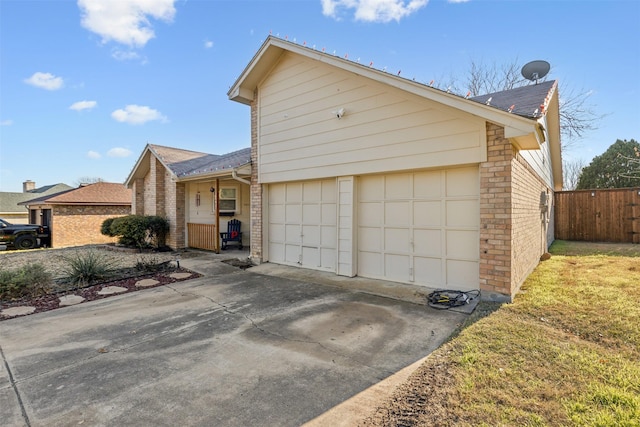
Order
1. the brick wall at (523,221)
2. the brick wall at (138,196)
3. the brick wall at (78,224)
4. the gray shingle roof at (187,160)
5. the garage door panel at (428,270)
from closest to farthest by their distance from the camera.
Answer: the brick wall at (523,221)
the garage door panel at (428,270)
the gray shingle roof at (187,160)
the brick wall at (138,196)
the brick wall at (78,224)

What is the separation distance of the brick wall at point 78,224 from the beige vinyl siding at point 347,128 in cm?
1637

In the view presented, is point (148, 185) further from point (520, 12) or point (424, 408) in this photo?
point (520, 12)

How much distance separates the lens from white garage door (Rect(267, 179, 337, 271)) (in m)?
7.32

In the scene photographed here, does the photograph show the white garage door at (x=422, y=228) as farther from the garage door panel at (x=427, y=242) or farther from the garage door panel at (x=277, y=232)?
the garage door panel at (x=277, y=232)

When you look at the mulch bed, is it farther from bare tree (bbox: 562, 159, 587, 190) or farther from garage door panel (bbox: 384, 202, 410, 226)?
bare tree (bbox: 562, 159, 587, 190)

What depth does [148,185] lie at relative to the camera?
14.0m

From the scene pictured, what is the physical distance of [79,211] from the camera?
19.3 metres

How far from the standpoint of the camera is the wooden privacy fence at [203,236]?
1093 cm

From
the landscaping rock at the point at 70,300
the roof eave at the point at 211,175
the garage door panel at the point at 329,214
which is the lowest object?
the landscaping rock at the point at 70,300

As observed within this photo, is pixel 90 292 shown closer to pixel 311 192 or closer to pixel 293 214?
pixel 293 214

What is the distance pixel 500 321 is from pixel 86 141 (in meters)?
25.9

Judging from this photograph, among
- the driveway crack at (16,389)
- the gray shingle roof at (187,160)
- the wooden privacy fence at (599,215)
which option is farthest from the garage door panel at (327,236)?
the wooden privacy fence at (599,215)

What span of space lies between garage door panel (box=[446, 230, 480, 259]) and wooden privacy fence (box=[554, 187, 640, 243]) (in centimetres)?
1153

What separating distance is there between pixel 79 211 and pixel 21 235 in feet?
11.0
